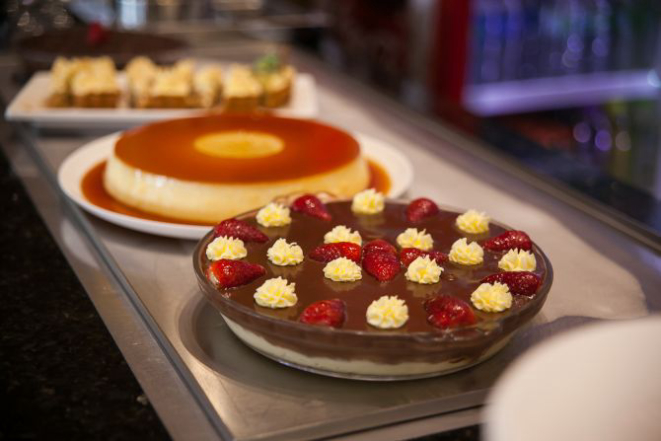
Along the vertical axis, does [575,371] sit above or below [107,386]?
above

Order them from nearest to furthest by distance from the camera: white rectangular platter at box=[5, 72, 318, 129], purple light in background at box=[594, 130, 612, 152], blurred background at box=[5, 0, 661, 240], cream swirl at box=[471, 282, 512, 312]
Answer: cream swirl at box=[471, 282, 512, 312]
white rectangular platter at box=[5, 72, 318, 129]
blurred background at box=[5, 0, 661, 240]
purple light in background at box=[594, 130, 612, 152]

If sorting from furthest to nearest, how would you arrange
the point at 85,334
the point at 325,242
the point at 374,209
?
1. the point at 374,209
2. the point at 325,242
3. the point at 85,334

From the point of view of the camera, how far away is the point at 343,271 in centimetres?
136

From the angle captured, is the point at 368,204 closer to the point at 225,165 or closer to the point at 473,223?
the point at 473,223

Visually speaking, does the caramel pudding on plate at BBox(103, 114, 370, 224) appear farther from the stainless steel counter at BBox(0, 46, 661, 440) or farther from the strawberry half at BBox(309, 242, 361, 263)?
the strawberry half at BBox(309, 242, 361, 263)

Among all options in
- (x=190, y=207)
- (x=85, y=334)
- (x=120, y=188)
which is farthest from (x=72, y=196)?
(x=85, y=334)

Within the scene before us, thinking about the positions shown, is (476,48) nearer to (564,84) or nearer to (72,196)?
(564,84)

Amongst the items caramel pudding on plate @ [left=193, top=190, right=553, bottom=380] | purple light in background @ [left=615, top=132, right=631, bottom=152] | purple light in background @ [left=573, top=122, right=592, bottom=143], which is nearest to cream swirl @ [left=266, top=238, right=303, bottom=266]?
caramel pudding on plate @ [left=193, top=190, right=553, bottom=380]

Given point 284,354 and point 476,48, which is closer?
point 284,354

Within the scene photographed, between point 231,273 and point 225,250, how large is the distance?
10 cm

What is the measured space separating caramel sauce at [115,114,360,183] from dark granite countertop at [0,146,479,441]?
350 millimetres

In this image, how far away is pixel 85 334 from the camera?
1408mm

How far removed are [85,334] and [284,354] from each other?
1.13ft

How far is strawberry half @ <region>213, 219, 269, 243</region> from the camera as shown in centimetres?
150
